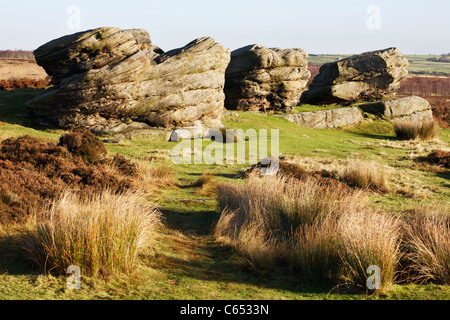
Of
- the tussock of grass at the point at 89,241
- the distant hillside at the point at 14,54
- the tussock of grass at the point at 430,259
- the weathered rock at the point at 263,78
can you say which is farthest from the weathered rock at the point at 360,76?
the distant hillside at the point at 14,54

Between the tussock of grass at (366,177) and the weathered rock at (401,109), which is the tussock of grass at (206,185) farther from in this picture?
the weathered rock at (401,109)

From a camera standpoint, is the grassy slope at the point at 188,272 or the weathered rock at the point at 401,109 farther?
the weathered rock at the point at 401,109

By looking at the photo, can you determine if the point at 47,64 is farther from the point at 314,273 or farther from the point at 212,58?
the point at 314,273

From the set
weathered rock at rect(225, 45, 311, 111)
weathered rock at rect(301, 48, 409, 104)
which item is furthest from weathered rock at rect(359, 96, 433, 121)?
weathered rock at rect(225, 45, 311, 111)

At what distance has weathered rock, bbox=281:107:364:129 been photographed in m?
35.9

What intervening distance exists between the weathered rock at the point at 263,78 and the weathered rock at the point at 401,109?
680 cm

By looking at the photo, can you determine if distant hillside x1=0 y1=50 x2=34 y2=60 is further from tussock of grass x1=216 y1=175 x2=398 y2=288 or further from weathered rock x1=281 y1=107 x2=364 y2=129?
tussock of grass x1=216 y1=175 x2=398 y2=288

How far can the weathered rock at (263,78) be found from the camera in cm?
3584

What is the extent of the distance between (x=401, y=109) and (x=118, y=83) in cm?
2587
